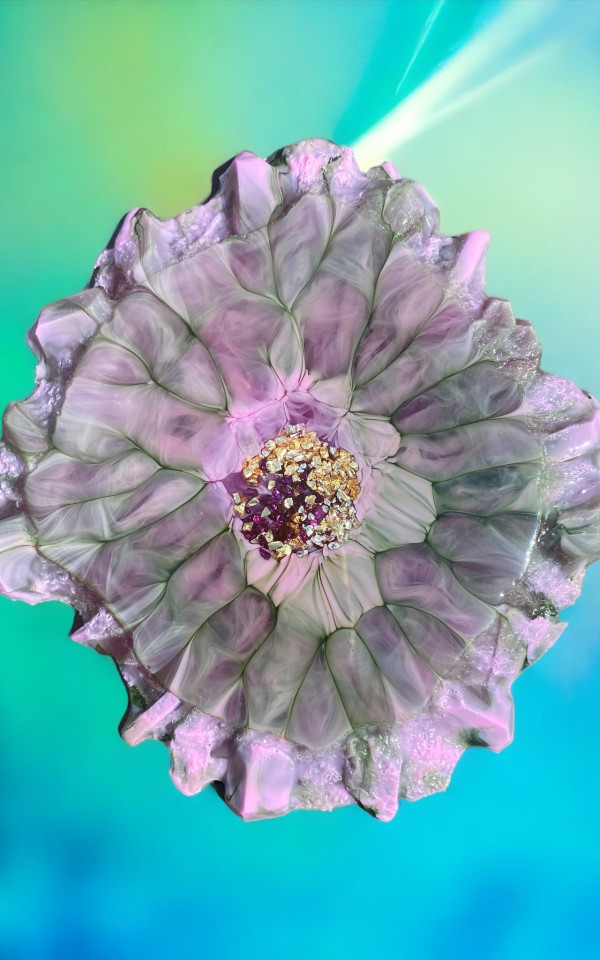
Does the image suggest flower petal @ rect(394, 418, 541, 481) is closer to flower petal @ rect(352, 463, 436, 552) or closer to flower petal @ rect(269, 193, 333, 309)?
flower petal @ rect(352, 463, 436, 552)

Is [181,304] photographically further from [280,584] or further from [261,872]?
[261,872]

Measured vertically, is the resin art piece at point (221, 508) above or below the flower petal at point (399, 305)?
below

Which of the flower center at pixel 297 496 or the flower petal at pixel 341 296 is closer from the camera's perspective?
the flower petal at pixel 341 296

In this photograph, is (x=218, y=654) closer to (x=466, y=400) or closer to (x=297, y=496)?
(x=297, y=496)

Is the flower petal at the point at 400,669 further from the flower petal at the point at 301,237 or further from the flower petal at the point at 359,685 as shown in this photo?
the flower petal at the point at 301,237

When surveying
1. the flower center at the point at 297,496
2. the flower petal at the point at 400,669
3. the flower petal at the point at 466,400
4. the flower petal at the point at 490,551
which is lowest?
the flower petal at the point at 400,669

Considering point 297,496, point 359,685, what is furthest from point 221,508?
point 359,685

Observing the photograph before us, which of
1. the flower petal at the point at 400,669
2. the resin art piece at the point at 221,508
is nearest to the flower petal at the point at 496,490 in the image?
the resin art piece at the point at 221,508

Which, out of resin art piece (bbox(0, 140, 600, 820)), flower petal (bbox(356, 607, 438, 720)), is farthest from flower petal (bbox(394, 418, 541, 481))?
flower petal (bbox(356, 607, 438, 720))
